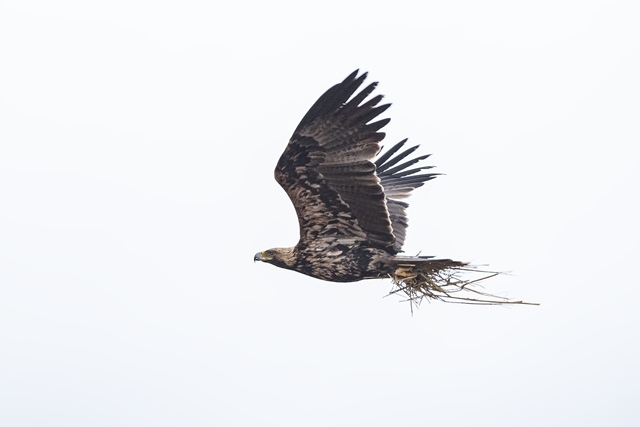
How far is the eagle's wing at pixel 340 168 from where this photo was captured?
28.8 feet

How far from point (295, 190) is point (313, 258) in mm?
748

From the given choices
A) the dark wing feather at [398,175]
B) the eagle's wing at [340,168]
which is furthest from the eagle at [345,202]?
the dark wing feather at [398,175]

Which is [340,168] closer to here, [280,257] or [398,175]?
[280,257]

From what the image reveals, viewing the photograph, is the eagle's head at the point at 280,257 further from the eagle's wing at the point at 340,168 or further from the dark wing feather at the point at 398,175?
the dark wing feather at the point at 398,175

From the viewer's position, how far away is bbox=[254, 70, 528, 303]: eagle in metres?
8.80

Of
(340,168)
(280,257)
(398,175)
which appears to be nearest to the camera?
(340,168)

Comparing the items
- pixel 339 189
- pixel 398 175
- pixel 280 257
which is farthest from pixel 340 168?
pixel 398 175

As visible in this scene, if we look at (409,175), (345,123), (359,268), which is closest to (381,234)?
(359,268)

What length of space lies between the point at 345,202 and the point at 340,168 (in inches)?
14.1

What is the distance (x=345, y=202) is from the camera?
30.1 ft

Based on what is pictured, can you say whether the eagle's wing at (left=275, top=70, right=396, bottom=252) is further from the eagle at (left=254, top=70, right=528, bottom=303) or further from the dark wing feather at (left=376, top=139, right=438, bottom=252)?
the dark wing feather at (left=376, top=139, right=438, bottom=252)

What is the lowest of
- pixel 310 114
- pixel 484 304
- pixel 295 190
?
pixel 484 304

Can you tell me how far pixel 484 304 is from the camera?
8.66 m

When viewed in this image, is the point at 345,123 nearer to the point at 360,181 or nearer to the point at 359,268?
the point at 360,181
